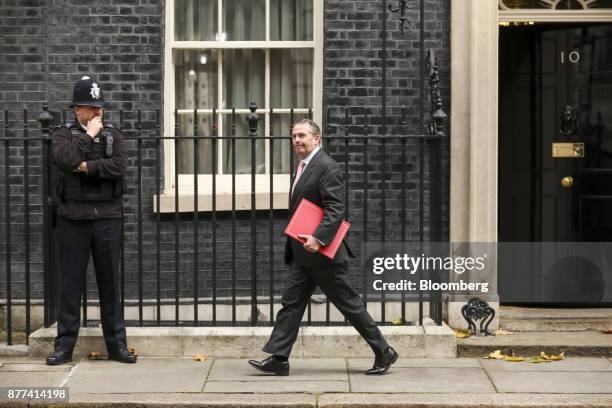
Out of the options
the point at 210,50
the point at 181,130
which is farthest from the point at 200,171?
the point at 210,50

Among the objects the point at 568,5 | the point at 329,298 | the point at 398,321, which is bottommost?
the point at 398,321

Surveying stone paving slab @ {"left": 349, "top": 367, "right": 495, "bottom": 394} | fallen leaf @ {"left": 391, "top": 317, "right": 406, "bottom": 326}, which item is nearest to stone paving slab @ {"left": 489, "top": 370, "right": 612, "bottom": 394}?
stone paving slab @ {"left": 349, "top": 367, "right": 495, "bottom": 394}

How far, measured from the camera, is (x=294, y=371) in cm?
829

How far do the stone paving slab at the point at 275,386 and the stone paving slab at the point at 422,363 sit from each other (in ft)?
1.85

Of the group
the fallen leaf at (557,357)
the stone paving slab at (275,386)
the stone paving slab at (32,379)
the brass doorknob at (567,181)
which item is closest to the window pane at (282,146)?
the brass doorknob at (567,181)

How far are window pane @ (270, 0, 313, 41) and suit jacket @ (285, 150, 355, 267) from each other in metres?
2.35

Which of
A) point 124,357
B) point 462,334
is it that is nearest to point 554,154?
point 462,334

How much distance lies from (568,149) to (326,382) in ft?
11.1

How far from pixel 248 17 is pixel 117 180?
7.83ft

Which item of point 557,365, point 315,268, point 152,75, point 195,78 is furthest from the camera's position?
point 195,78

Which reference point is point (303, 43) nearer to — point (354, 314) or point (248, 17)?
point (248, 17)

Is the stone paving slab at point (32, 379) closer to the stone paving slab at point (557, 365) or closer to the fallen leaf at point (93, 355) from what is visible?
the fallen leaf at point (93, 355)

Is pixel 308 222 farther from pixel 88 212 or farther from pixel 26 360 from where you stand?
pixel 26 360

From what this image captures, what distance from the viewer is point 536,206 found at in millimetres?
10117
